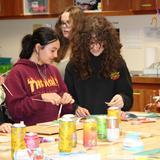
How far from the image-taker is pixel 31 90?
2980mm

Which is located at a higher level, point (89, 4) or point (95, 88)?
point (89, 4)

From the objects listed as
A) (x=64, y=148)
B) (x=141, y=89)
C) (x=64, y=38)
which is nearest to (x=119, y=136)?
(x=64, y=148)

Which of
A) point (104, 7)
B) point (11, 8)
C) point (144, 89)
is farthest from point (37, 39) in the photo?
point (11, 8)

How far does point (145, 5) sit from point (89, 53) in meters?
2.09

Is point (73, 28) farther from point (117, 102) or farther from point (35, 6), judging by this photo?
point (35, 6)

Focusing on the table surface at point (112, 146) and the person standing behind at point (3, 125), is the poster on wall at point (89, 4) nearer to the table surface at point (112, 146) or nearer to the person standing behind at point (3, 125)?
the person standing behind at point (3, 125)

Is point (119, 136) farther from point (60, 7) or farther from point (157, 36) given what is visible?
point (60, 7)

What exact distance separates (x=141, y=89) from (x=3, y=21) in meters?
2.67

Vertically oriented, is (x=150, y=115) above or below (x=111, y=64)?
below

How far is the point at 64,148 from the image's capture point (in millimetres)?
2186

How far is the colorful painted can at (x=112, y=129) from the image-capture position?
243cm

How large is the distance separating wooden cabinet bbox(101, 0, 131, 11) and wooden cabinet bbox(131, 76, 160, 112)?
838mm

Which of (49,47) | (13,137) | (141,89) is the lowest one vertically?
(141,89)

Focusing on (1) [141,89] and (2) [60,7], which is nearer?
(1) [141,89]
